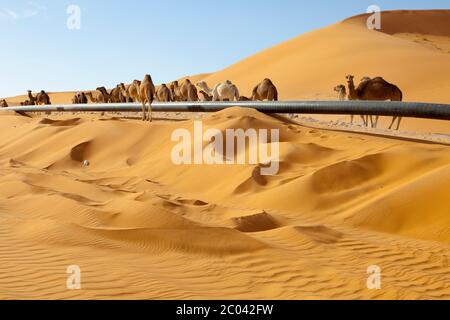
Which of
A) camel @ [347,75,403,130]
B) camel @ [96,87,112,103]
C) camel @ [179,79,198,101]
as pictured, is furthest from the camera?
camel @ [96,87,112,103]

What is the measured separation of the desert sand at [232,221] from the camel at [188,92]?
10862 mm

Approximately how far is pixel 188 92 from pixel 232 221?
18.7 meters

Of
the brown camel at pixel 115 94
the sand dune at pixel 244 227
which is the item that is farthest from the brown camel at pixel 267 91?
the brown camel at pixel 115 94

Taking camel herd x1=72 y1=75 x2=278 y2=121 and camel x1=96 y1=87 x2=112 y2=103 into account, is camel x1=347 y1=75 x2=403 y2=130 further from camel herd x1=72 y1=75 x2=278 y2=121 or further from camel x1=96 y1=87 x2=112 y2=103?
camel x1=96 y1=87 x2=112 y2=103

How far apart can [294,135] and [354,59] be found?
37498mm

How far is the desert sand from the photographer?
388 centimetres

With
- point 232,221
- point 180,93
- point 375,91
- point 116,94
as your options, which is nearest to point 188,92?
point 180,93

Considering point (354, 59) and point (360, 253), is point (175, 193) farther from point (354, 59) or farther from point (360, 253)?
point (354, 59)

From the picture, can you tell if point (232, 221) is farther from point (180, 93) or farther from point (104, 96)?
point (104, 96)

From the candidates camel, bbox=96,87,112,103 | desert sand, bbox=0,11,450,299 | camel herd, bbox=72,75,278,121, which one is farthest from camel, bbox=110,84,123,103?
desert sand, bbox=0,11,450,299

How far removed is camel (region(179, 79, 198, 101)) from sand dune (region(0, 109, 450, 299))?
43.5 feet

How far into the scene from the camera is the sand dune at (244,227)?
3.87 meters

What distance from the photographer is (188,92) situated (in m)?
24.2

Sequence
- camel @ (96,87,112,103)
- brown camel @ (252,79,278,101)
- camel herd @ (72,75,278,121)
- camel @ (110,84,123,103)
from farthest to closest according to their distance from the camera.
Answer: camel @ (96,87,112,103) < camel @ (110,84,123,103) < brown camel @ (252,79,278,101) < camel herd @ (72,75,278,121)
